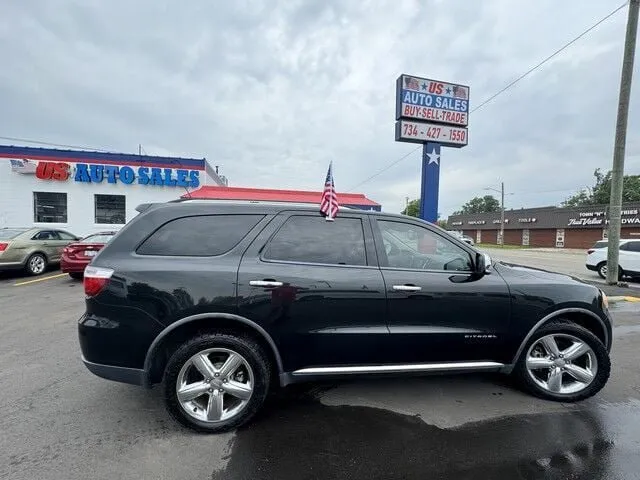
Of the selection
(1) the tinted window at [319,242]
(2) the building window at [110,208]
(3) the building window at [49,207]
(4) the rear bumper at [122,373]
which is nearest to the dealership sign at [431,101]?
(1) the tinted window at [319,242]

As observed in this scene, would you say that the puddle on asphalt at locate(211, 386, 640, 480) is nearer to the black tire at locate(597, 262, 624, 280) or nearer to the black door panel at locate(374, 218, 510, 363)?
the black door panel at locate(374, 218, 510, 363)

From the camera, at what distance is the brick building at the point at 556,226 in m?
35.9

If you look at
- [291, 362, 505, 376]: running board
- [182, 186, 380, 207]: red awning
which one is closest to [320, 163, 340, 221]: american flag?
[291, 362, 505, 376]: running board

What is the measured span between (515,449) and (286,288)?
209 centimetres

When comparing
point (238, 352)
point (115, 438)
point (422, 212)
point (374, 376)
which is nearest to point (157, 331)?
point (238, 352)

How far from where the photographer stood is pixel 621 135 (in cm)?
1035

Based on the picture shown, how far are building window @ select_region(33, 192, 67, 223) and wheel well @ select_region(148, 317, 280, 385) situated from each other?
17024mm

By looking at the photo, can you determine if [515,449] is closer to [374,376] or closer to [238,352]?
[374,376]

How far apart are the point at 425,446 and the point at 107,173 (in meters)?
17.7

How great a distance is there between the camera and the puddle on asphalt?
2.46m

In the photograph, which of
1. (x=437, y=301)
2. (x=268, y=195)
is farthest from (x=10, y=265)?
(x=437, y=301)

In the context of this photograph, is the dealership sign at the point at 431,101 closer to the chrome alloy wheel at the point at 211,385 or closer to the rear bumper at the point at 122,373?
the chrome alloy wheel at the point at 211,385

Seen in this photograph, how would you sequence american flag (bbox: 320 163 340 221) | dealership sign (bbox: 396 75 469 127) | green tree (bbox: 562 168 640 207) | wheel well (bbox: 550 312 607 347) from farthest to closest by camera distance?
green tree (bbox: 562 168 640 207), dealership sign (bbox: 396 75 469 127), wheel well (bbox: 550 312 607 347), american flag (bbox: 320 163 340 221)

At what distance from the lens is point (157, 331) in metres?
2.82
